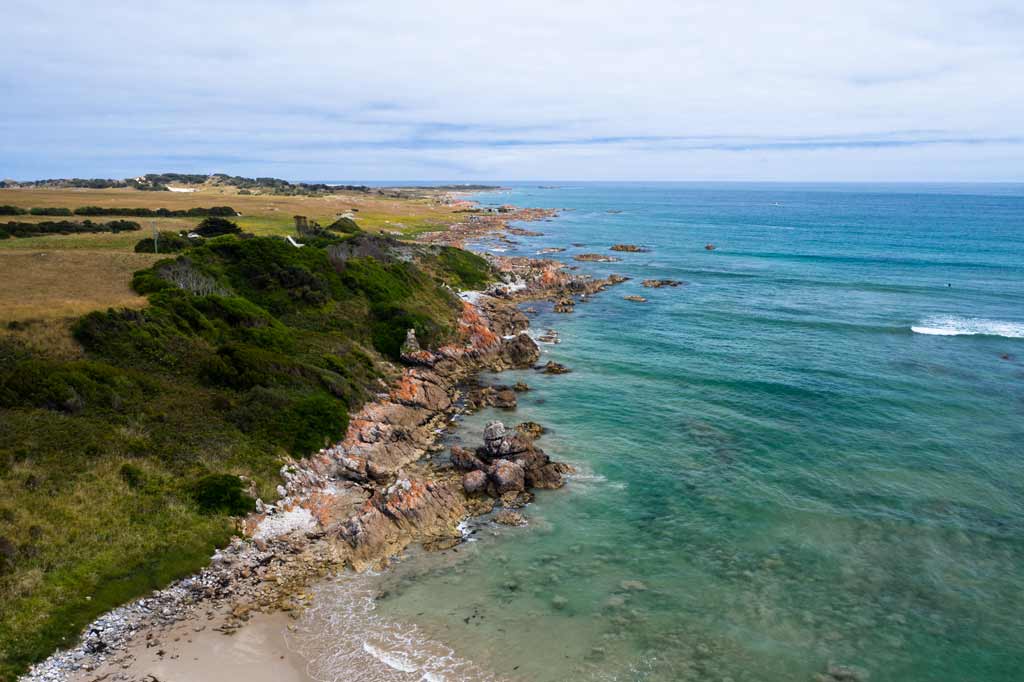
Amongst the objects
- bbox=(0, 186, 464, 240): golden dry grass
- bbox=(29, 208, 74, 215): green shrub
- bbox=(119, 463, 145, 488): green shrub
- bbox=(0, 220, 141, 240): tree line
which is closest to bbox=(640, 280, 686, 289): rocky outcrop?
bbox=(0, 186, 464, 240): golden dry grass

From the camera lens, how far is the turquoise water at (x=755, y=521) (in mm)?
20203

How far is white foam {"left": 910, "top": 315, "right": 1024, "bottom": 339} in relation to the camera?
57000 mm

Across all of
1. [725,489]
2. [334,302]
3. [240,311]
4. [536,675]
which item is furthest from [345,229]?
[536,675]

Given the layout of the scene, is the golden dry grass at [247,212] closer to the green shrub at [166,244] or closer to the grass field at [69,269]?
the grass field at [69,269]

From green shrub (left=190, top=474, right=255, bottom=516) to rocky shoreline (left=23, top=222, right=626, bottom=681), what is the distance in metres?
0.86

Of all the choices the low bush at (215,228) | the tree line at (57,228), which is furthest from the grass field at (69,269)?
the low bush at (215,228)

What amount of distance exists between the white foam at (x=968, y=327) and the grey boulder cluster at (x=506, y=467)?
46.6m

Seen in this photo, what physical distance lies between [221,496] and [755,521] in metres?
24.2

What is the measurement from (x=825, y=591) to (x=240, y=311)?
38.3 m

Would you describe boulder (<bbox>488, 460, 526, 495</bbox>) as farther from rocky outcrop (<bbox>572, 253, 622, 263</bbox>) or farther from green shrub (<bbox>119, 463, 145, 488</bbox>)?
rocky outcrop (<bbox>572, 253, 622, 263</bbox>)

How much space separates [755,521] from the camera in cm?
2755

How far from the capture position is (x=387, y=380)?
1626 inches

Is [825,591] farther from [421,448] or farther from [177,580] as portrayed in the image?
[177,580]

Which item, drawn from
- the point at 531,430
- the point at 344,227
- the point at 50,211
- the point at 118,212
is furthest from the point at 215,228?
the point at 531,430
